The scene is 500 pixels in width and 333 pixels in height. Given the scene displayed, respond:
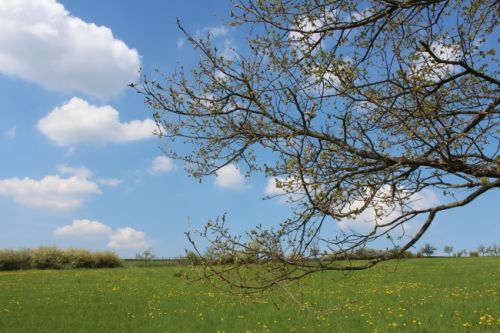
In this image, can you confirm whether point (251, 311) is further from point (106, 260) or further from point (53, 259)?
point (53, 259)

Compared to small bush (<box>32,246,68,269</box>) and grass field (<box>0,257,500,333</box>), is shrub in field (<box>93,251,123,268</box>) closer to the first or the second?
small bush (<box>32,246,68,269</box>)

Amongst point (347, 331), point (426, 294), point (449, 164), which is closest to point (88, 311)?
point (347, 331)

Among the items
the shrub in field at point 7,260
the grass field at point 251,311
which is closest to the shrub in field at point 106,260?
the shrub in field at point 7,260

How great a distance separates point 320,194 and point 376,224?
65 cm

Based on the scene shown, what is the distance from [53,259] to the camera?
45.6 m

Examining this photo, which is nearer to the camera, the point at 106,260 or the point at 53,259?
the point at 53,259

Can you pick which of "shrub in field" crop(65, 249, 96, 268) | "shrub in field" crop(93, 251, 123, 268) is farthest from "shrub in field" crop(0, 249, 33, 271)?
"shrub in field" crop(93, 251, 123, 268)

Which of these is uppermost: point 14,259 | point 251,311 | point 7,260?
point 14,259

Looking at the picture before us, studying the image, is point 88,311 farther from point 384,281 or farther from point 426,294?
point 384,281

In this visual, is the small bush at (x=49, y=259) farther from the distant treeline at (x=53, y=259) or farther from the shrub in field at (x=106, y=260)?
the shrub in field at (x=106, y=260)

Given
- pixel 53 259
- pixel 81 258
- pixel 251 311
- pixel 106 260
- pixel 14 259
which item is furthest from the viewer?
pixel 106 260

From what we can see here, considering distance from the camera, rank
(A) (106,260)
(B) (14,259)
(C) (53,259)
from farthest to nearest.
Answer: (A) (106,260) → (B) (14,259) → (C) (53,259)

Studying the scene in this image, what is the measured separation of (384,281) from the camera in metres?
21.9

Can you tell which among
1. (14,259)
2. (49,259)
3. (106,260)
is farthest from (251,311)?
(14,259)
